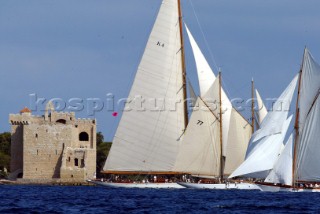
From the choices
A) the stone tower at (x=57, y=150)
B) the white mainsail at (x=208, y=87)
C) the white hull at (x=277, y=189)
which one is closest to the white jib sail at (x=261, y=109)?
the white mainsail at (x=208, y=87)

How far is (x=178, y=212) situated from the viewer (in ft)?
202

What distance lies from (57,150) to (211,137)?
28088 millimetres

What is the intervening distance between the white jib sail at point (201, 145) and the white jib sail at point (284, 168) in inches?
261

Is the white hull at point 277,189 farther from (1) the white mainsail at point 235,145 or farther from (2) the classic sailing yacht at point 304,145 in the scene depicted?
(1) the white mainsail at point 235,145

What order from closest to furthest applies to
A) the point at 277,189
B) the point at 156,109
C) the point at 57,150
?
the point at 277,189 < the point at 156,109 < the point at 57,150

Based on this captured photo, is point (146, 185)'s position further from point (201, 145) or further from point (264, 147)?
point (264, 147)

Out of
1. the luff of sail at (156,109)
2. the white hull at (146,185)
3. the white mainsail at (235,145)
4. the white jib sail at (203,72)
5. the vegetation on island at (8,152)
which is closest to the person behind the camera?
the luff of sail at (156,109)

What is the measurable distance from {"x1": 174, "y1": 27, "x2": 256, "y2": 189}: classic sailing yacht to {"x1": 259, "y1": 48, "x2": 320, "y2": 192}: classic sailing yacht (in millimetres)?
6185

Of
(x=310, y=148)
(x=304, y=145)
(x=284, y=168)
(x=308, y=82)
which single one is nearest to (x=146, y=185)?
(x=284, y=168)

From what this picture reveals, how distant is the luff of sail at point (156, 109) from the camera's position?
87.8 m

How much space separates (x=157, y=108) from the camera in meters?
88.8

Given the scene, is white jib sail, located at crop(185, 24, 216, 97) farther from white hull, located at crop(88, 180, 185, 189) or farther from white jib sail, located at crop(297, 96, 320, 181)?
white jib sail, located at crop(297, 96, 320, 181)

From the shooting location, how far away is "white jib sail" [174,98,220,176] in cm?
8762

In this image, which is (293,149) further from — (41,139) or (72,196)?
(41,139)
